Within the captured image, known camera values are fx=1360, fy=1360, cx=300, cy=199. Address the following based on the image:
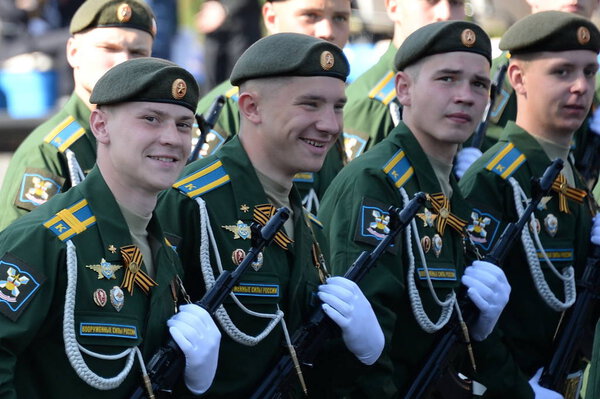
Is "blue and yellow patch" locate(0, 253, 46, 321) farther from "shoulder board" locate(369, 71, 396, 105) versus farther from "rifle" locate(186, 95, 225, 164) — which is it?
"shoulder board" locate(369, 71, 396, 105)

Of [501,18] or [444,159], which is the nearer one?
[444,159]

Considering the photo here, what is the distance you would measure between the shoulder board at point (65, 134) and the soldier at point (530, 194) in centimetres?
183

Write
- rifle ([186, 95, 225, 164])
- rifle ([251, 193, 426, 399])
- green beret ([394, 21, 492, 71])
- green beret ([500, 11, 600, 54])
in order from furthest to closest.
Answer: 1. rifle ([186, 95, 225, 164])
2. green beret ([500, 11, 600, 54])
3. green beret ([394, 21, 492, 71])
4. rifle ([251, 193, 426, 399])

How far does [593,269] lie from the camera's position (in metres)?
6.17

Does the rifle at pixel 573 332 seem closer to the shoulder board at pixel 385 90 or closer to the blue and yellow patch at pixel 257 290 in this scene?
the shoulder board at pixel 385 90

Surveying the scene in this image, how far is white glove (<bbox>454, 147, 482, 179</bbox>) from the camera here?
6.93 m

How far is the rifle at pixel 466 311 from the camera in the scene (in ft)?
17.7

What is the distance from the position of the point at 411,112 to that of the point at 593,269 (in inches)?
47.6

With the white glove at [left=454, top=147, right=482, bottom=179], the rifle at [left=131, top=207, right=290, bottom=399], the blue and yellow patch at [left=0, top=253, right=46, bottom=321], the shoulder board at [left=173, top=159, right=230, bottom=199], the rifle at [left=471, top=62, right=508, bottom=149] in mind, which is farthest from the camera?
the rifle at [left=471, top=62, right=508, bottom=149]

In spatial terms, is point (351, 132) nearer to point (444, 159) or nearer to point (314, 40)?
point (444, 159)

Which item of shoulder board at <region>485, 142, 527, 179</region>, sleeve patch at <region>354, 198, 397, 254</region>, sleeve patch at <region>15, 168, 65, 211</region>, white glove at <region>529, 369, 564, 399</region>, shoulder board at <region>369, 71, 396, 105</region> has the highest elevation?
shoulder board at <region>485, 142, 527, 179</region>

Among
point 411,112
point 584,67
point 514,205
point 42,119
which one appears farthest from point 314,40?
point 42,119

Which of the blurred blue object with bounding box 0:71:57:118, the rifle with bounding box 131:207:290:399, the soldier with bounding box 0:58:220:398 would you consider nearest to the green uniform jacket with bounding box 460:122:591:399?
the rifle with bounding box 131:207:290:399

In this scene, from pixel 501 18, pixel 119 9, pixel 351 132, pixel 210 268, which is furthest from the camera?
pixel 501 18
